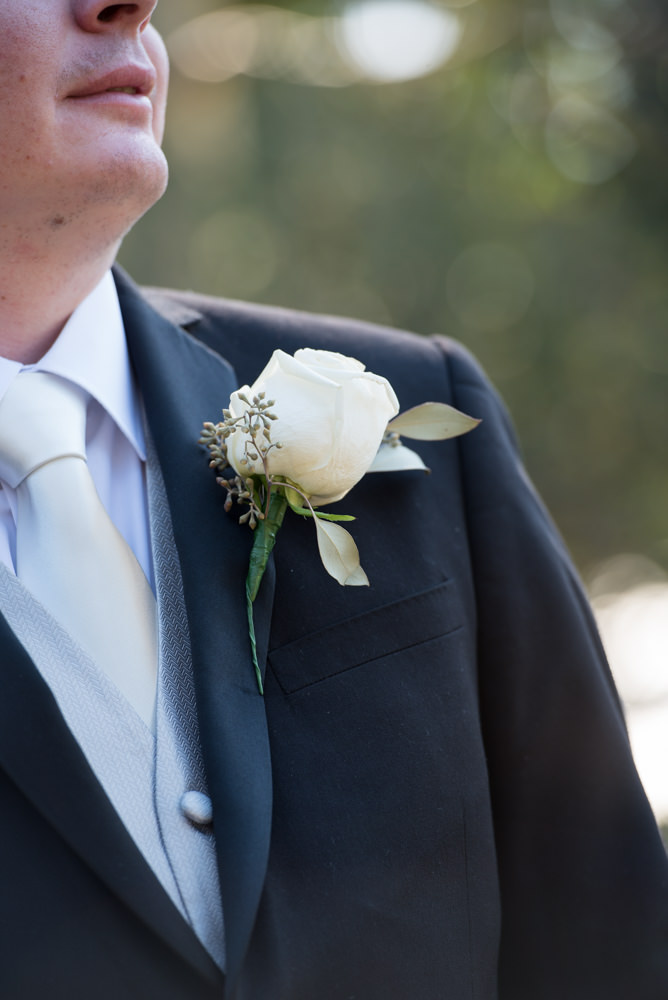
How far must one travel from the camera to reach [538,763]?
179 centimetres

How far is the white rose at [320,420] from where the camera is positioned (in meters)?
1.42

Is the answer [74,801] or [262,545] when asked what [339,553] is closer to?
[262,545]

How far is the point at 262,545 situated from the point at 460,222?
7522mm

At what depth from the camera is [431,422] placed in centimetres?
162

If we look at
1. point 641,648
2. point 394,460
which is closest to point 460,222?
point 641,648

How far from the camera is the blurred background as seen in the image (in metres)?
8.24

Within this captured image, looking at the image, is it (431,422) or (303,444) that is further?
(431,422)

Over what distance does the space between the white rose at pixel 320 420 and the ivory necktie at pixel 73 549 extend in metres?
0.22

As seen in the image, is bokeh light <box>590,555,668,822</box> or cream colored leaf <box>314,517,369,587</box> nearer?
cream colored leaf <box>314,517,369,587</box>

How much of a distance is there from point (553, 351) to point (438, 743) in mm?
7372

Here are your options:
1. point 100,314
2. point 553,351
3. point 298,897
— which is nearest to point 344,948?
point 298,897

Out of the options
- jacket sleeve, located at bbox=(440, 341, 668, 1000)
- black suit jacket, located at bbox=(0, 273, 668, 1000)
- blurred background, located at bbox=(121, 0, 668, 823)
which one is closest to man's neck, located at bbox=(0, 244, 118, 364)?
black suit jacket, located at bbox=(0, 273, 668, 1000)

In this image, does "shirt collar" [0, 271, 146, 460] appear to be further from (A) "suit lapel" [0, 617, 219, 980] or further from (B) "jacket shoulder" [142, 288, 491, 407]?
(A) "suit lapel" [0, 617, 219, 980]

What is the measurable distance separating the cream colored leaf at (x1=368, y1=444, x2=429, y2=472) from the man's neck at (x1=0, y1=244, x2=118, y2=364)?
53 centimetres
